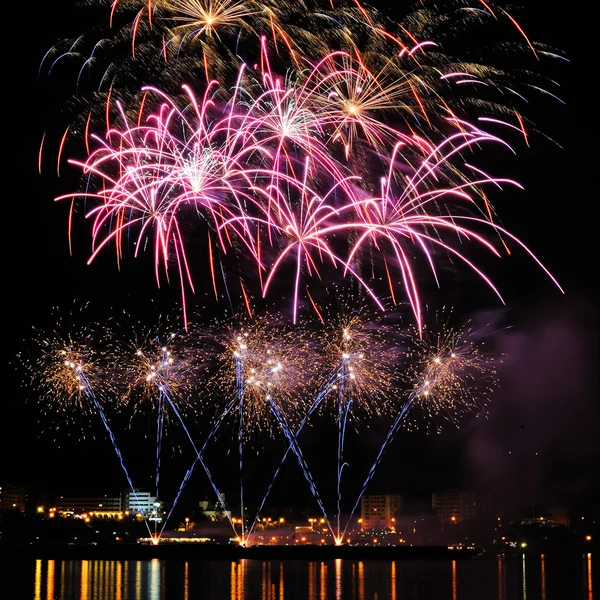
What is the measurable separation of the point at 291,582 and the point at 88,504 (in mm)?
65547

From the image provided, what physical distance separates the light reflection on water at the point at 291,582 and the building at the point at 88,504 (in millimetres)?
42508

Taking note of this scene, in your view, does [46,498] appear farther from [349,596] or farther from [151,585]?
[349,596]

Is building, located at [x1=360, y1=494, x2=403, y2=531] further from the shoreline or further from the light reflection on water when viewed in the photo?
the light reflection on water

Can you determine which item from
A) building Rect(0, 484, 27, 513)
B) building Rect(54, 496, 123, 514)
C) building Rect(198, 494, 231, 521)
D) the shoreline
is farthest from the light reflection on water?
building Rect(54, 496, 123, 514)

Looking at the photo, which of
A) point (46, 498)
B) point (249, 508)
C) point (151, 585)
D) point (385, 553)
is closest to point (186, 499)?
point (249, 508)

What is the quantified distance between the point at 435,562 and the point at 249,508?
23.2 metres

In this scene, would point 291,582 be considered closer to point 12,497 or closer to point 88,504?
point 12,497

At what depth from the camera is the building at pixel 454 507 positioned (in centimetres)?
A: 9475

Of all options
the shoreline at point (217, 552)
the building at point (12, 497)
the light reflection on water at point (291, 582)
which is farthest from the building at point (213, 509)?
the light reflection on water at point (291, 582)

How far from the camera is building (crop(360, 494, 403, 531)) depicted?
97.4 metres

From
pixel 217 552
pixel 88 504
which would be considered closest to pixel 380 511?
pixel 88 504

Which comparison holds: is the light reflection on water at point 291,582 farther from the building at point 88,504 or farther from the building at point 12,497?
the building at point 88,504

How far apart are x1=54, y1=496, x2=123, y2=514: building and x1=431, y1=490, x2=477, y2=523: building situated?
3512 centimetres

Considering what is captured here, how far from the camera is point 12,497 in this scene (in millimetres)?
93500
